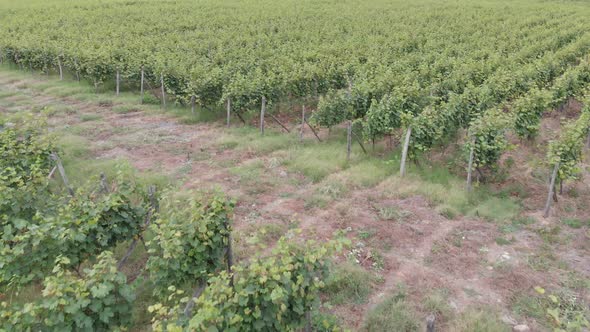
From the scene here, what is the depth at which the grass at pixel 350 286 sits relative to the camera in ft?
23.1

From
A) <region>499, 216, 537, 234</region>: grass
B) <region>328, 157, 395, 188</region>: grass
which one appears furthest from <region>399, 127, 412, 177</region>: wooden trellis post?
<region>499, 216, 537, 234</region>: grass

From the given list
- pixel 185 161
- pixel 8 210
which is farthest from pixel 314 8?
pixel 8 210

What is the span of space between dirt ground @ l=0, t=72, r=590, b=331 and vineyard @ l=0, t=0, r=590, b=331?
0.04 meters

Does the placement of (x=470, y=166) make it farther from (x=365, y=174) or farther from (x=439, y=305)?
(x=439, y=305)

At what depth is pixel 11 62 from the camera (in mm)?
24641

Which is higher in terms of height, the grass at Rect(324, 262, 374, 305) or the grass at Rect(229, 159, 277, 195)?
the grass at Rect(229, 159, 277, 195)

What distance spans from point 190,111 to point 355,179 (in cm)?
800

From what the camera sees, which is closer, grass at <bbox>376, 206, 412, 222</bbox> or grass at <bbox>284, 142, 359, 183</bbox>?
grass at <bbox>376, 206, 412, 222</bbox>

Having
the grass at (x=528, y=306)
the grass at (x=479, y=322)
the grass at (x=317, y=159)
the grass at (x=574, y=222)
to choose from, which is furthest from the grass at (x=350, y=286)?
the grass at (x=574, y=222)

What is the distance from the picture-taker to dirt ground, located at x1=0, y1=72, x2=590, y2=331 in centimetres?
727

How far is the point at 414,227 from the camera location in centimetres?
898

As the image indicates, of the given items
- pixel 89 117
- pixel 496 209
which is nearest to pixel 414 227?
pixel 496 209

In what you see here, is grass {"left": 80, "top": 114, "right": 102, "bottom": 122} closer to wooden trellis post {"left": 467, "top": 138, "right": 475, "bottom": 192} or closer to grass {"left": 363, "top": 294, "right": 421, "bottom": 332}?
wooden trellis post {"left": 467, "top": 138, "right": 475, "bottom": 192}

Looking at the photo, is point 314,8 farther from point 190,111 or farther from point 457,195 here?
point 457,195
